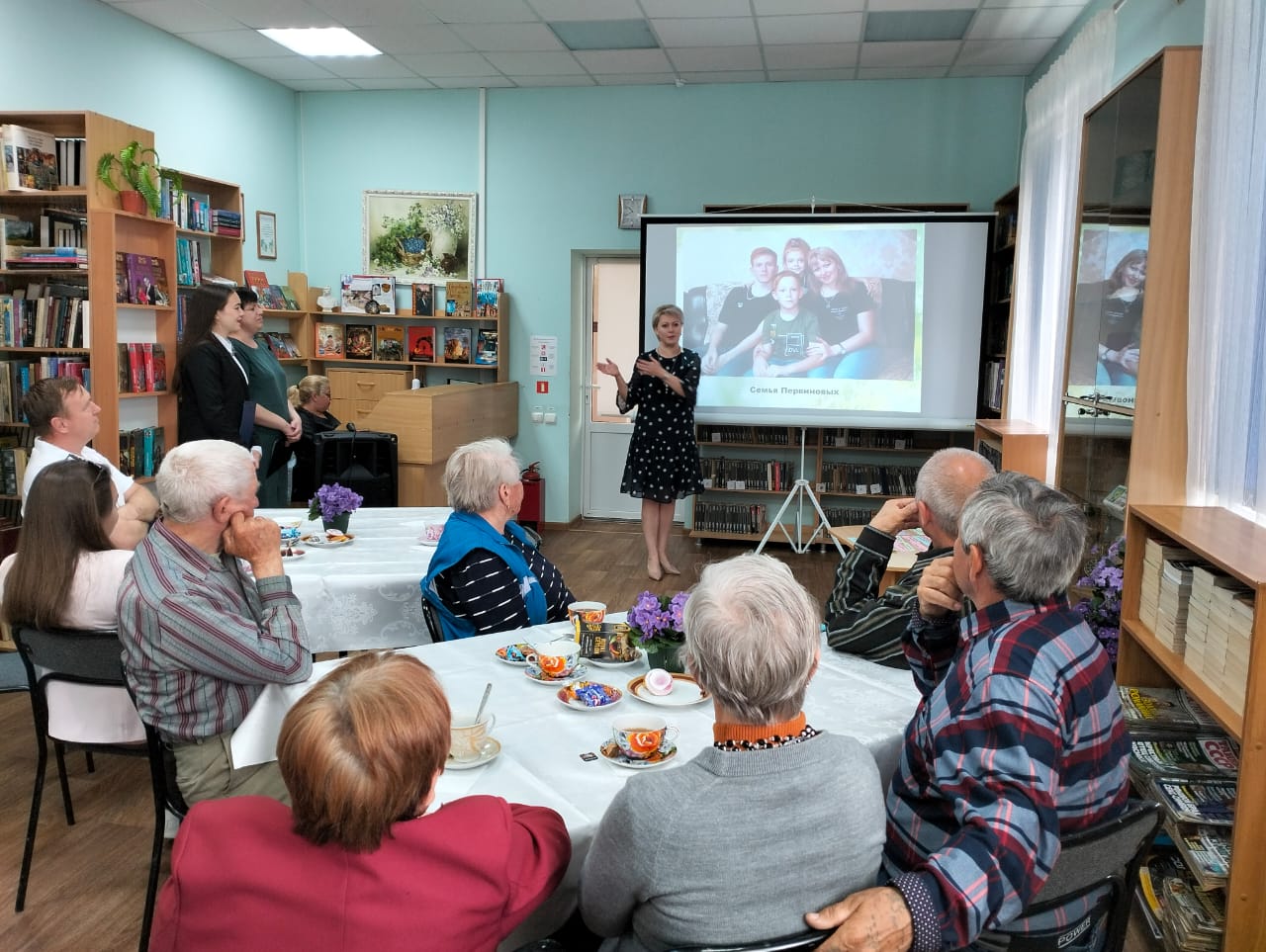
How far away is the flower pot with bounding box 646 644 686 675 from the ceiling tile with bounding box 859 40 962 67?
4.85 meters

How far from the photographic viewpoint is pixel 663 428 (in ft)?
19.9

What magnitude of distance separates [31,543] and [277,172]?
215 inches

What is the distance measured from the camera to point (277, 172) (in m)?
7.14

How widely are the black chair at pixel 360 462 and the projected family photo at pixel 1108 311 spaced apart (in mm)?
3808

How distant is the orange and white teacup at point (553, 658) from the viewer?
214 centimetres

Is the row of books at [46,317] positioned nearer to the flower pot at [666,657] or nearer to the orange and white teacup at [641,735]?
the flower pot at [666,657]

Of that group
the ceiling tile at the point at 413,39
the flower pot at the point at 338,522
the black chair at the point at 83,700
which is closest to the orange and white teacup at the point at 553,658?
the black chair at the point at 83,700

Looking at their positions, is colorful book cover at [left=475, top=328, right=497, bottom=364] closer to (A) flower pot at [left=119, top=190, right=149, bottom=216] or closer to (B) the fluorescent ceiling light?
(B) the fluorescent ceiling light

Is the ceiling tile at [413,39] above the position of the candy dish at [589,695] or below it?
above

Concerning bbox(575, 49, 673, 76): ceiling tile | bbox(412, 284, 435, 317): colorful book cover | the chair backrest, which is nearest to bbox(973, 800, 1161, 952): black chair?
the chair backrest

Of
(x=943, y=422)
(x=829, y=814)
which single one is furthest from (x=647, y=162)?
(x=829, y=814)

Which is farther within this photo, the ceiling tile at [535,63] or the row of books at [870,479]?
the row of books at [870,479]

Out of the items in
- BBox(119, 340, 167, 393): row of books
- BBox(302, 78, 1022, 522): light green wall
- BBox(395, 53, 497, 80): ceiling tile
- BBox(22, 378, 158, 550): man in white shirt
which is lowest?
BBox(22, 378, 158, 550): man in white shirt

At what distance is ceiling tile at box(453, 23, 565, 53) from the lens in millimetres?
5605
